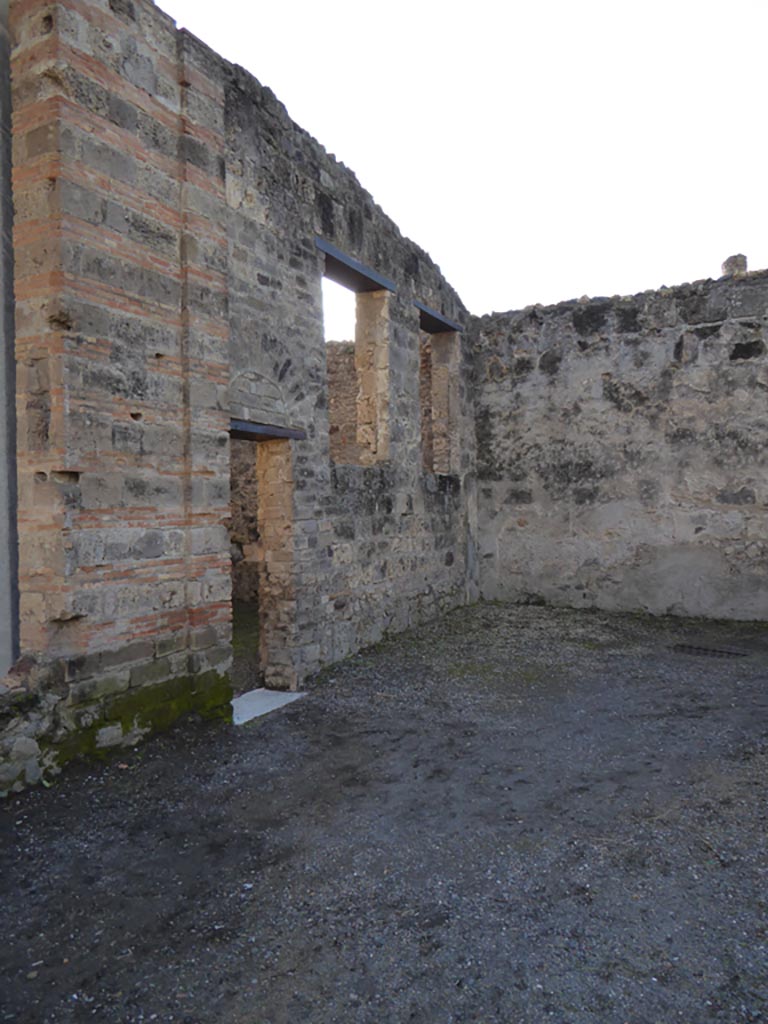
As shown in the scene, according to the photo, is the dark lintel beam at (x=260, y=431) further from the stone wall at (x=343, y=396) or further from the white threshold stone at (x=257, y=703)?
the stone wall at (x=343, y=396)

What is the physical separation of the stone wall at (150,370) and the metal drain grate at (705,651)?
11.0 ft

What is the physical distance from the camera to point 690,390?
8281 millimetres

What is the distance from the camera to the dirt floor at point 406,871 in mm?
2146

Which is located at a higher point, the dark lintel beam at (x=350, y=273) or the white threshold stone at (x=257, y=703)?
the dark lintel beam at (x=350, y=273)

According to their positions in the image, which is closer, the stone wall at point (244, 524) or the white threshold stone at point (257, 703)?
the white threshold stone at point (257, 703)

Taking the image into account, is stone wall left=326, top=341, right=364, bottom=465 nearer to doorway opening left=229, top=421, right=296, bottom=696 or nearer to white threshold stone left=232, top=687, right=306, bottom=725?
doorway opening left=229, top=421, right=296, bottom=696

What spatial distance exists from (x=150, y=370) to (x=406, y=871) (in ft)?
10.1

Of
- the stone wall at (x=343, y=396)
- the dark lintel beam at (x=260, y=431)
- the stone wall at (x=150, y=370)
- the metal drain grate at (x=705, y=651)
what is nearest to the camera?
the stone wall at (x=150, y=370)

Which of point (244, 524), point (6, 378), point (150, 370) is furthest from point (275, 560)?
point (244, 524)

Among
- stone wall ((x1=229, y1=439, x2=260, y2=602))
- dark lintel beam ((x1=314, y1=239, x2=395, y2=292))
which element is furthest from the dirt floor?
stone wall ((x1=229, y1=439, x2=260, y2=602))

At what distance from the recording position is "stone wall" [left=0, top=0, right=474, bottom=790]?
375cm

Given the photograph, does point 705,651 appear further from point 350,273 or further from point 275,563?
point 350,273

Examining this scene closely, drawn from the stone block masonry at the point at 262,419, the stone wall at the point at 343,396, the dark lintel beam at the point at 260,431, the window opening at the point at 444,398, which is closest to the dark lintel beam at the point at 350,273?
the stone block masonry at the point at 262,419

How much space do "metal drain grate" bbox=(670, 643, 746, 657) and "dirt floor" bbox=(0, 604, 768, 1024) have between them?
1.67m
